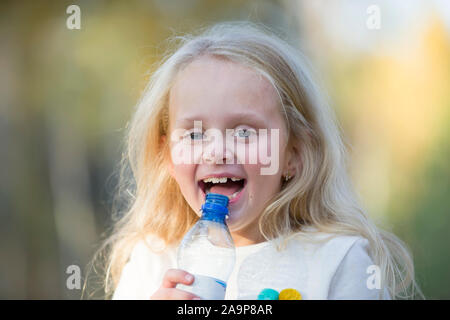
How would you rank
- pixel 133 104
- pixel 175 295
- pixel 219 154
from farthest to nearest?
pixel 133 104, pixel 219 154, pixel 175 295

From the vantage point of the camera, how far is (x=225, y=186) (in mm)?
985

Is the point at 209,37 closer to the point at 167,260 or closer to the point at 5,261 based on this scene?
the point at 167,260

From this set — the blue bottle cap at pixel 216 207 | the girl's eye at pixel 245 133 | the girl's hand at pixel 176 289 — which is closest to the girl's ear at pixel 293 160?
the girl's eye at pixel 245 133

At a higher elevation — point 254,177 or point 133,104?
point 133,104

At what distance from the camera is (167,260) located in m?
1.12

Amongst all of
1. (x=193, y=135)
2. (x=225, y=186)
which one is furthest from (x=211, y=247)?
(x=193, y=135)

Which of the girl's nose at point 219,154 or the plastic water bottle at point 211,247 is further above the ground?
the girl's nose at point 219,154

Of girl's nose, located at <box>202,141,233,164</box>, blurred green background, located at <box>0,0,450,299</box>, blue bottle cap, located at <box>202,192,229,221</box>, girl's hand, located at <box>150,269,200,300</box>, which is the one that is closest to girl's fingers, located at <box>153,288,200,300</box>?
girl's hand, located at <box>150,269,200,300</box>

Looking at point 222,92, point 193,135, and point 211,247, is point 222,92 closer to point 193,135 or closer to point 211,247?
point 193,135

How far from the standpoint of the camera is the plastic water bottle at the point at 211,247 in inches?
34.0

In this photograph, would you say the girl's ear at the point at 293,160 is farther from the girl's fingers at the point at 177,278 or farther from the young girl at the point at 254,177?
the girl's fingers at the point at 177,278

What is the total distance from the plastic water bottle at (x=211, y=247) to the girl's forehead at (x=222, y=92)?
0.20 meters

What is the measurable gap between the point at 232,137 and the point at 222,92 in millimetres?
91
